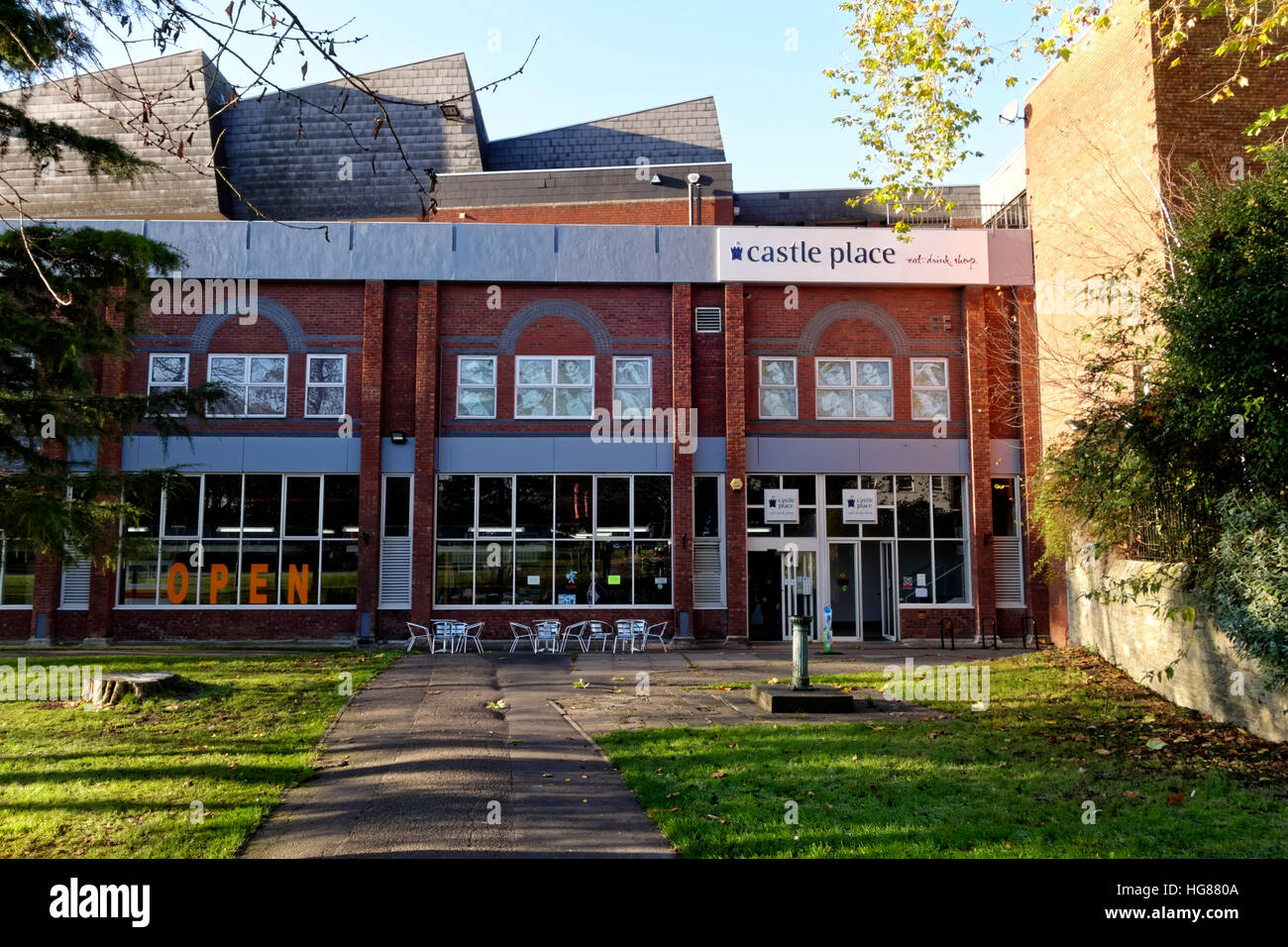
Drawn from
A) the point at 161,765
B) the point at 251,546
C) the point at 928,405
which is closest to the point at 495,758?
the point at 161,765

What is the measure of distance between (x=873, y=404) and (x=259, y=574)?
47.5 ft

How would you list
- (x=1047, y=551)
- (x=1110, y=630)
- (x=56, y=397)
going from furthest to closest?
1. (x=1047, y=551)
2. (x=1110, y=630)
3. (x=56, y=397)

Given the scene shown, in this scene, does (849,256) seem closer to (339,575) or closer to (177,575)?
(339,575)

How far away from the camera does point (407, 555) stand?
19.9m

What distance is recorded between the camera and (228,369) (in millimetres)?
20156

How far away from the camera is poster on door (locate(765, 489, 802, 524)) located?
67.5 feet

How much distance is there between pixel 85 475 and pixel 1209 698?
13701mm

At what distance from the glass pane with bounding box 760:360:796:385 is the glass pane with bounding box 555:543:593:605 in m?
5.68

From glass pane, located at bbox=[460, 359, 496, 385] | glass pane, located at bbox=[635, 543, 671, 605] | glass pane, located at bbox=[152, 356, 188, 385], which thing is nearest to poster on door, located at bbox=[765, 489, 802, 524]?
glass pane, located at bbox=[635, 543, 671, 605]

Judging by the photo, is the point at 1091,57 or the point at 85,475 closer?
the point at 85,475

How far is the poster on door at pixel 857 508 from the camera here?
67.6 feet

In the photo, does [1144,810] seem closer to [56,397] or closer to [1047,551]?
[1047,551]

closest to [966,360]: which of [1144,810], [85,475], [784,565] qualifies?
[784,565]

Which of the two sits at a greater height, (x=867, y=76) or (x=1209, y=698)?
(x=867, y=76)
